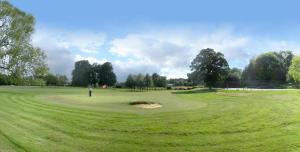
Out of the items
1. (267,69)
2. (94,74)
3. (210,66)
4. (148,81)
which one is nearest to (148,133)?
(210,66)

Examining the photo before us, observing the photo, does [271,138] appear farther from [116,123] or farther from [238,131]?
[116,123]

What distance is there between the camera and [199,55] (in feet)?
257

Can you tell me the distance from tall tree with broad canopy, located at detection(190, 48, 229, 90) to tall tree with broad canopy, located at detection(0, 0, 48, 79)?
55.2 metres

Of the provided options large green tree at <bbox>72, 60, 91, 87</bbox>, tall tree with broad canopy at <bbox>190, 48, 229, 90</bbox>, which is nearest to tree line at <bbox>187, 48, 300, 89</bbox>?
tall tree with broad canopy at <bbox>190, 48, 229, 90</bbox>

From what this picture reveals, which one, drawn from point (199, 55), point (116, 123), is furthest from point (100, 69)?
point (116, 123)

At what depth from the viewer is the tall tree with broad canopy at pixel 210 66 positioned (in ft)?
252

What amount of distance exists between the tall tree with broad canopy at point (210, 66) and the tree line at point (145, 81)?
118 ft

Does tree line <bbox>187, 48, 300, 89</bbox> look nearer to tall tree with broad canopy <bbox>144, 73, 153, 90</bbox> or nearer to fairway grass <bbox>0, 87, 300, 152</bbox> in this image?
tall tree with broad canopy <bbox>144, 73, 153, 90</bbox>

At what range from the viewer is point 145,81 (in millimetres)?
122312

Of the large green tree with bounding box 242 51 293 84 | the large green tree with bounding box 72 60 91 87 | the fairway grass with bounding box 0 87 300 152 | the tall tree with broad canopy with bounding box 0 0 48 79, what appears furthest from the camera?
the large green tree with bounding box 72 60 91 87

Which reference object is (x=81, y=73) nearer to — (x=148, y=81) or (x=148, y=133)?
(x=148, y=81)

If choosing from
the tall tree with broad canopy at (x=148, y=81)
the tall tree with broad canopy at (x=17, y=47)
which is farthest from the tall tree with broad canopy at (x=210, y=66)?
the tall tree with broad canopy at (x=17, y=47)

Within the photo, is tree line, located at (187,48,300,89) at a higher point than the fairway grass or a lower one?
higher

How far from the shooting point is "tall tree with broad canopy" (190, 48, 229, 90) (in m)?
76.9
